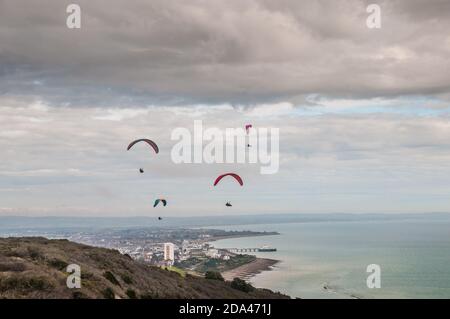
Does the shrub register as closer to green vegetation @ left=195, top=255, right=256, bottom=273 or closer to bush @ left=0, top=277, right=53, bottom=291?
bush @ left=0, top=277, right=53, bottom=291

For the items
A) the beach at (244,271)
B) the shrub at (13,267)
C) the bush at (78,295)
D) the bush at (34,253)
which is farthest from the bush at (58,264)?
the beach at (244,271)

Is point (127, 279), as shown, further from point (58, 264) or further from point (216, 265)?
point (216, 265)

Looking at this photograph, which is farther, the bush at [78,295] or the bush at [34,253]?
the bush at [34,253]

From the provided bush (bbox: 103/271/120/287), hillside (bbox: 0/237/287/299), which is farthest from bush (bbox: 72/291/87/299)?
bush (bbox: 103/271/120/287)

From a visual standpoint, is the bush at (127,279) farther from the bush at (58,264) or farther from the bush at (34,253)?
the bush at (34,253)

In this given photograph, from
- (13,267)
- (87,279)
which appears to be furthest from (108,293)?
(13,267)

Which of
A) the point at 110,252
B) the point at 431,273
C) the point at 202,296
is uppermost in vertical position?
the point at 110,252
